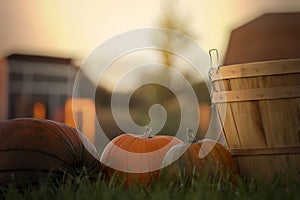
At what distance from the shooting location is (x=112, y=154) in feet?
12.5

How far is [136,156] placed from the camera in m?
3.76

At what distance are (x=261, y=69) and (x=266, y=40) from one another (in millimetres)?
3415

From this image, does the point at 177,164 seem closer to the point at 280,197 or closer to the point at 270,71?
the point at 270,71

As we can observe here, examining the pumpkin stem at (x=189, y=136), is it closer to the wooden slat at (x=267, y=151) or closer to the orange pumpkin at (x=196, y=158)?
the orange pumpkin at (x=196, y=158)

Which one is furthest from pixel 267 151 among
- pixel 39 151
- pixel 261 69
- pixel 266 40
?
pixel 266 40

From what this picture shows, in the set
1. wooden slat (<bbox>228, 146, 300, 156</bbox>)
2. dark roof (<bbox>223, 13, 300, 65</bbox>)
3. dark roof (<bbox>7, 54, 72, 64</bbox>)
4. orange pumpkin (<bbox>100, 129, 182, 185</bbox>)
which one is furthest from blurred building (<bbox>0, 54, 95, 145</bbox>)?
wooden slat (<bbox>228, 146, 300, 156</bbox>)

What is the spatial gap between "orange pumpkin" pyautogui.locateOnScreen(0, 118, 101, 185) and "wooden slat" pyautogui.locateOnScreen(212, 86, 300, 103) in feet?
2.88

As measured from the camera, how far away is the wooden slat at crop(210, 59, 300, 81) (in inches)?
133

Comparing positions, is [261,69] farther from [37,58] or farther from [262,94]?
[37,58]

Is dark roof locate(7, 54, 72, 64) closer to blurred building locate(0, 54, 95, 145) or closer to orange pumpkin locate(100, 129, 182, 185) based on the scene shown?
blurred building locate(0, 54, 95, 145)

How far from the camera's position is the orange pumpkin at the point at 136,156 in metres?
3.63

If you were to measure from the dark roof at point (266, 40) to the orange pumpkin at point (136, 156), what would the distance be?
2660 millimetres

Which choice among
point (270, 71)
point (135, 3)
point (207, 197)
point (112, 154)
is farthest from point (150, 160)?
→ point (135, 3)

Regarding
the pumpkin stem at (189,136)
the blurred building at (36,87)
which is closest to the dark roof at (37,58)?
the blurred building at (36,87)
